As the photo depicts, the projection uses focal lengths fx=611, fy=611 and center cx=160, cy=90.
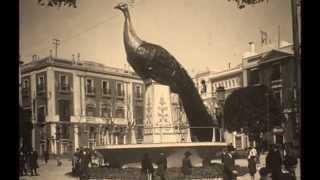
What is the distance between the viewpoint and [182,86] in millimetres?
5594

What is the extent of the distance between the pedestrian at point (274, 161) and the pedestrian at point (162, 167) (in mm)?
945

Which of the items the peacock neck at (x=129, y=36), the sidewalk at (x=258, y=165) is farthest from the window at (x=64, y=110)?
the sidewalk at (x=258, y=165)

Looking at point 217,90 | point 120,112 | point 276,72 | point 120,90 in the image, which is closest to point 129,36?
point 120,90

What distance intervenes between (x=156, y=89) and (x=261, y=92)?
3.21ft

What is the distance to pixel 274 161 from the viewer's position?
556 centimetres

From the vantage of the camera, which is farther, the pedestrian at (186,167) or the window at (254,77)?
the window at (254,77)

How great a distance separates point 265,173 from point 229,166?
33 cm

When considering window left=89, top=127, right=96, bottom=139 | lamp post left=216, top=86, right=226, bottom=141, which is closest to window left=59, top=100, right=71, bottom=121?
window left=89, top=127, right=96, bottom=139

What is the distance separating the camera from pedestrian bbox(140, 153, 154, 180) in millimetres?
5383

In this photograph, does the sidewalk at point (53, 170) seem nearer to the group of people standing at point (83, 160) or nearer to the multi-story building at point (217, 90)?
the group of people standing at point (83, 160)

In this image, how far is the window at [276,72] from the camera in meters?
5.59

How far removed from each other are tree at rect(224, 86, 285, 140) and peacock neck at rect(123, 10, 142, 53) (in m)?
0.99

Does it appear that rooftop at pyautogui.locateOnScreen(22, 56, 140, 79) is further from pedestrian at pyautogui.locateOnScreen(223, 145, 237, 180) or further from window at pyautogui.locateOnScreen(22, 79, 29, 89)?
pedestrian at pyautogui.locateOnScreen(223, 145, 237, 180)
